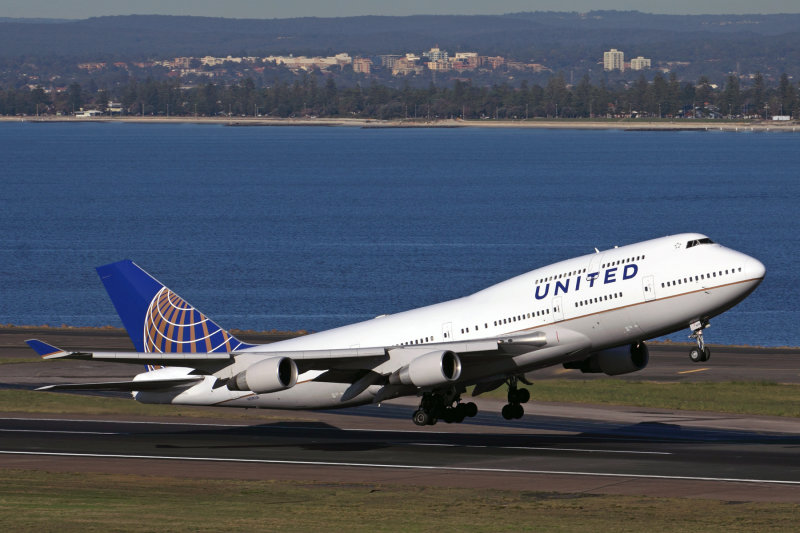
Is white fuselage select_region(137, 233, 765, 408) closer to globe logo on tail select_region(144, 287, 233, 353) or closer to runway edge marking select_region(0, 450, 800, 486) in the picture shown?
globe logo on tail select_region(144, 287, 233, 353)

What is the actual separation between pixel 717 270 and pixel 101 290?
119 meters

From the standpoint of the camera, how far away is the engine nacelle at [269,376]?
5244 cm

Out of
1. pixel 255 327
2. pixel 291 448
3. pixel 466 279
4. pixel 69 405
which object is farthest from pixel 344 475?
pixel 466 279

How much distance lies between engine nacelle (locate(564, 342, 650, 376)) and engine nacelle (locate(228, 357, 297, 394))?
531 inches

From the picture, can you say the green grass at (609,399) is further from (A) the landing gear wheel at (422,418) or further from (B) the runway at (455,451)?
(A) the landing gear wheel at (422,418)

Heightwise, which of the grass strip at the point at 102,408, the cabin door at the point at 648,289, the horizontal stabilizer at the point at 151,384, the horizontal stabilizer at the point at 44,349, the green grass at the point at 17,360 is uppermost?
the cabin door at the point at 648,289

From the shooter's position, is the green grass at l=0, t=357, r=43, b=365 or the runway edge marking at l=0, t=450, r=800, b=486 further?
the green grass at l=0, t=357, r=43, b=365

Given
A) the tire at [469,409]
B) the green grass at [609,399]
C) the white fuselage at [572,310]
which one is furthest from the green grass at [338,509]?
the green grass at [609,399]

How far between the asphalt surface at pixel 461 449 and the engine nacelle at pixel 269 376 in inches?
131

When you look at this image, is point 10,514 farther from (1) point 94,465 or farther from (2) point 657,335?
(2) point 657,335

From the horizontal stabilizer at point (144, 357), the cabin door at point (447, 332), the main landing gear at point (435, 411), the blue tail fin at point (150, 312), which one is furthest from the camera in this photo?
the blue tail fin at point (150, 312)

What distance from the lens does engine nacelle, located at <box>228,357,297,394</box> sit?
52438 millimetres

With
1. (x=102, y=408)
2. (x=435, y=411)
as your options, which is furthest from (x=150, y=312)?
(x=102, y=408)

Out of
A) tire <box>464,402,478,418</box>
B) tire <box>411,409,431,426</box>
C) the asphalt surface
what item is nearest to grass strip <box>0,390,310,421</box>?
the asphalt surface
